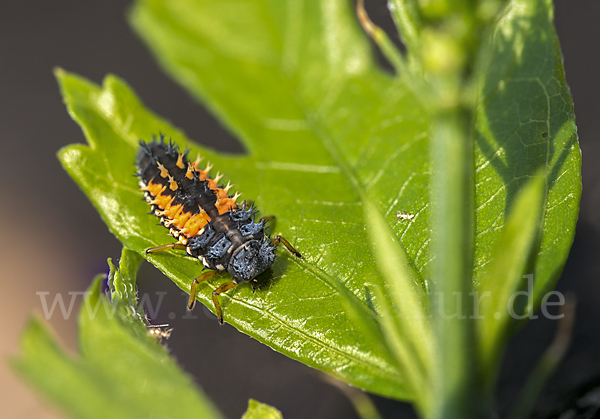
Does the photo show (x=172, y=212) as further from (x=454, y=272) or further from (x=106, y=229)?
(x=106, y=229)

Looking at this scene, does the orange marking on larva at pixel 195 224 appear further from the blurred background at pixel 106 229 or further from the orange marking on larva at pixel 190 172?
the blurred background at pixel 106 229

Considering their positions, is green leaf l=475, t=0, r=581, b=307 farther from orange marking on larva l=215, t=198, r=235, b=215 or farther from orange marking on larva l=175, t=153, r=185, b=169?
orange marking on larva l=175, t=153, r=185, b=169

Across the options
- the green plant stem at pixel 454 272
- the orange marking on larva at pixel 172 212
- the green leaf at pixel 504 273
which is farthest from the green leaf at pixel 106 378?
the orange marking on larva at pixel 172 212

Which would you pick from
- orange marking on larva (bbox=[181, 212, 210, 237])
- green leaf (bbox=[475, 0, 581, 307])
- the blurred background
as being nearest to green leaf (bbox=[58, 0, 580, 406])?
green leaf (bbox=[475, 0, 581, 307])

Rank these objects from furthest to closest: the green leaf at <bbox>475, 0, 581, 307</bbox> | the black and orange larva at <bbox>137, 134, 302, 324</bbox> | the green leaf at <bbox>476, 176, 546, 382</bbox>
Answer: the black and orange larva at <bbox>137, 134, 302, 324</bbox> → the green leaf at <bbox>475, 0, 581, 307</bbox> → the green leaf at <bbox>476, 176, 546, 382</bbox>

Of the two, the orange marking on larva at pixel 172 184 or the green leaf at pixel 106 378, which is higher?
the orange marking on larva at pixel 172 184

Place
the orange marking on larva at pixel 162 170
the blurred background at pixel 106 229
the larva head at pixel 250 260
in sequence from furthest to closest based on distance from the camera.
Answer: the blurred background at pixel 106 229 → the orange marking on larva at pixel 162 170 → the larva head at pixel 250 260
